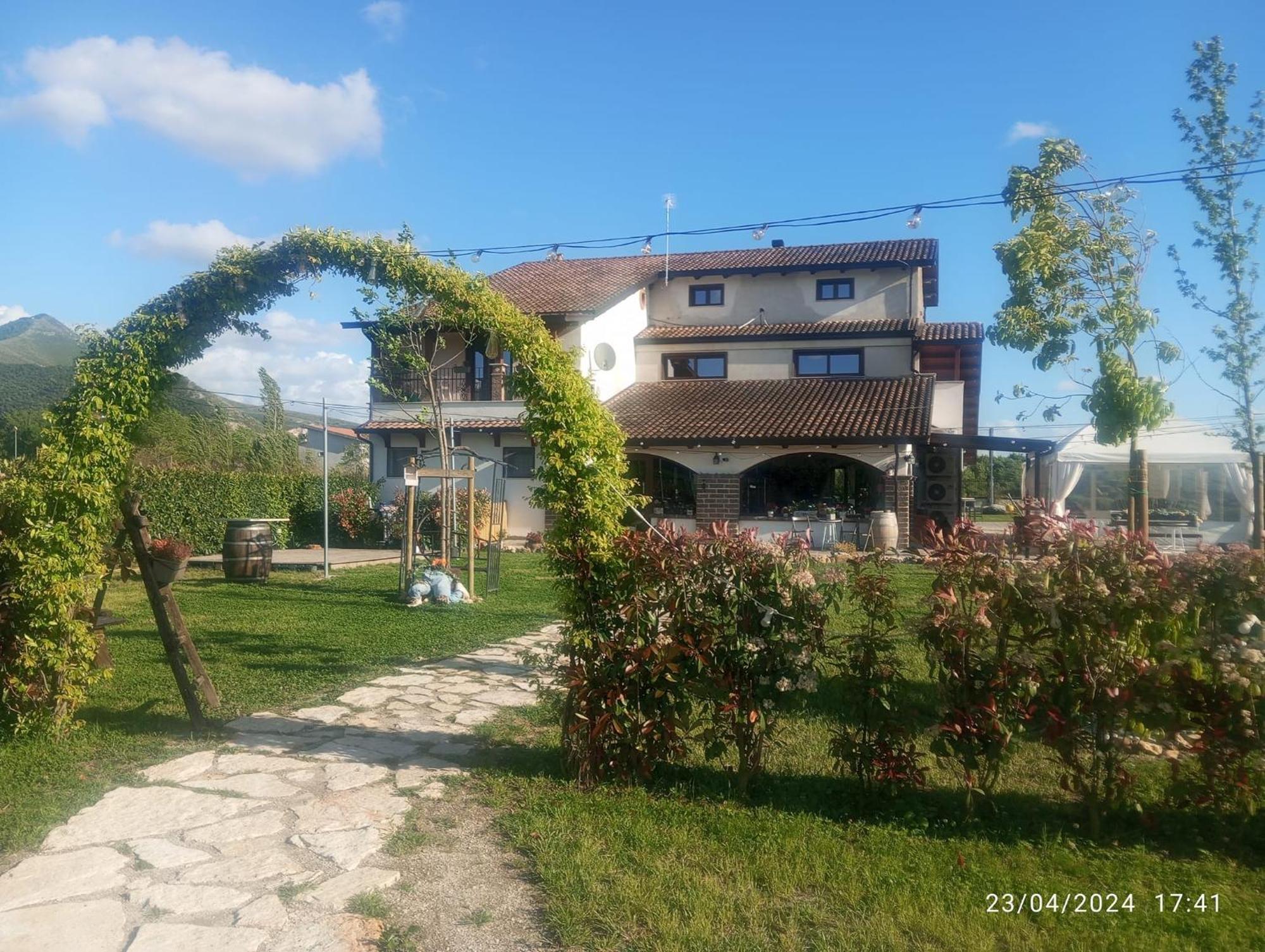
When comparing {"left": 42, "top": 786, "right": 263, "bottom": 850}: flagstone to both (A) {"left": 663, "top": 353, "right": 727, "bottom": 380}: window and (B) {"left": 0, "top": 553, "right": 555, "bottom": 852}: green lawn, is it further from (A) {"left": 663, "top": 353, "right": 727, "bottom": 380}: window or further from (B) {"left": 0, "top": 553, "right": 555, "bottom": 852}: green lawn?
(A) {"left": 663, "top": 353, "right": 727, "bottom": 380}: window

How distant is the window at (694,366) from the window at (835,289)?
10.2 feet

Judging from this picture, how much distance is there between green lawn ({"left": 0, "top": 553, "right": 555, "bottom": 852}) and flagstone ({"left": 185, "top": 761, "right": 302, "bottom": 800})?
0.49m

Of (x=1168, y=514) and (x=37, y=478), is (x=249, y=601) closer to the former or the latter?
(x=37, y=478)

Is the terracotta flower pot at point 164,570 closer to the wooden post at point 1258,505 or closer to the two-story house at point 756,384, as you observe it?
the wooden post at point 1258,505

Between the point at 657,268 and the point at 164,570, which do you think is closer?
the point at 164,570

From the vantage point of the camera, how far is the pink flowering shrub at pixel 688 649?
4.45 metres

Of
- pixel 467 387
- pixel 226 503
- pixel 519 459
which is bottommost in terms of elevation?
pixel 226 503

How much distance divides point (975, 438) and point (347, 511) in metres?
14.5

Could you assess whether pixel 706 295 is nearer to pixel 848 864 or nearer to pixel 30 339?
pixel 848 864

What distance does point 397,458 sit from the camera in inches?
941

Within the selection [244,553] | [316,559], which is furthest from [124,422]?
[316,559]

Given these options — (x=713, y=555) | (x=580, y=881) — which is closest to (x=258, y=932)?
(x=580, y=881)

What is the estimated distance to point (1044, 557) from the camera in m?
4.12

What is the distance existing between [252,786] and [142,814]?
0.56m
